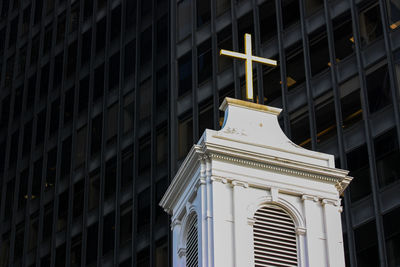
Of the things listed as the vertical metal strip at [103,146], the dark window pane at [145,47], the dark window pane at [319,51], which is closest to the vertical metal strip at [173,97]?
the dark window pane at [145,47]

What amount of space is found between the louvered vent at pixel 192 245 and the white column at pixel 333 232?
3.18 metres

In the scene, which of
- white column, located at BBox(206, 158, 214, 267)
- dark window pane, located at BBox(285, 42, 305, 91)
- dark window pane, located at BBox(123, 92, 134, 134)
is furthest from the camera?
dark window pane, located at BBox(123, 92, 134, 134)

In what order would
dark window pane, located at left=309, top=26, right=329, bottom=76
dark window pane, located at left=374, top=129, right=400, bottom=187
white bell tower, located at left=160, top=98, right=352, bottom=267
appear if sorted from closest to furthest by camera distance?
1. white bell tower, located at left=160, top=98, right=352, bottom=267
2. dark window pane, located at left=374, top=129, right=400, bottom=187
3. dark window pane, located at left=309, top=26, right=329, bottom=76

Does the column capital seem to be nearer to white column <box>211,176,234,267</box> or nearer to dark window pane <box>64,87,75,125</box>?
white column <box>211,176,234,267</box>

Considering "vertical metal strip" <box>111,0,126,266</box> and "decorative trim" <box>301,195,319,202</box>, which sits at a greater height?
"vertical metal strip" <box>111,0,126,266</box>

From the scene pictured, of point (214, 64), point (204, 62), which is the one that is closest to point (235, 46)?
point (214, 64)

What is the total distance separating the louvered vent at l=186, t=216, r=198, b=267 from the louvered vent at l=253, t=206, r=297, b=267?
153 centimetres

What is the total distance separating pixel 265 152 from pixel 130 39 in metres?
43.1

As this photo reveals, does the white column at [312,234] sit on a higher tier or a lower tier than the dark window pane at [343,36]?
lower

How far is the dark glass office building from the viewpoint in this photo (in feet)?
159

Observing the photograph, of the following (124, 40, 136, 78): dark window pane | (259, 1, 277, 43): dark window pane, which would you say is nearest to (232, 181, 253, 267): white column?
(259, 1, 277, 43): dark window pane

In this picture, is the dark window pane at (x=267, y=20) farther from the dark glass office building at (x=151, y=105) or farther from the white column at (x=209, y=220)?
the white column at (x=209, y=220)

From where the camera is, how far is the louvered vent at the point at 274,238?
25359 mm

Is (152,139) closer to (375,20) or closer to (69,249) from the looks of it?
(69,249)
